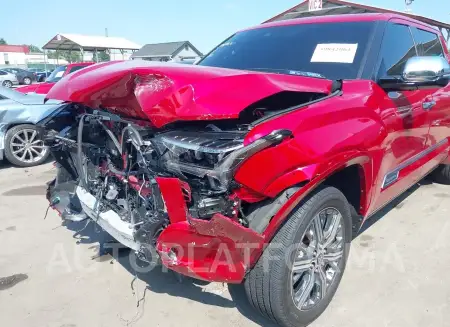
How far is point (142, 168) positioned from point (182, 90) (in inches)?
21.6

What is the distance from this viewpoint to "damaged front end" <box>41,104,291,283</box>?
1.87 metres

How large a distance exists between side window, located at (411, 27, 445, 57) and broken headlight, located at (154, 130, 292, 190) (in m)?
2.43

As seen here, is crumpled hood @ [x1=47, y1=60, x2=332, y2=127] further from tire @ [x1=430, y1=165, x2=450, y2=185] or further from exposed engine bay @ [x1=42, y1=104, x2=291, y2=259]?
tire @ [x1=430, y1=165, x2=450, y2=185]

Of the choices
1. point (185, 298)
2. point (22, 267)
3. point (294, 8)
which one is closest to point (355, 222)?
point (185, 298)

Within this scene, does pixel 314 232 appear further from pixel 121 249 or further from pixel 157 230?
pixel 121 249

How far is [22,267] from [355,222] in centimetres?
256

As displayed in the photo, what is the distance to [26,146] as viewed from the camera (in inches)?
239

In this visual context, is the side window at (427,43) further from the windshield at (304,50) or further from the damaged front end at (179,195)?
the damaged front end at (179,195)

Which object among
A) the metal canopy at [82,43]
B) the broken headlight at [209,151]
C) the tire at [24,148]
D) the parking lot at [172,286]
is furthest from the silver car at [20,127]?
the metal canopy at [82,43]

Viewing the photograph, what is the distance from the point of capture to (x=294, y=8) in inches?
547

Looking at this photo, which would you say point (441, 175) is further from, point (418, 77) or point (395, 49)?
point (418, 77)

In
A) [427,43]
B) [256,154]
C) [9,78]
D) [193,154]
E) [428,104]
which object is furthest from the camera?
[9,78]

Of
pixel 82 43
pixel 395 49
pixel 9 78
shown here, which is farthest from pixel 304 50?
pixel 9 78

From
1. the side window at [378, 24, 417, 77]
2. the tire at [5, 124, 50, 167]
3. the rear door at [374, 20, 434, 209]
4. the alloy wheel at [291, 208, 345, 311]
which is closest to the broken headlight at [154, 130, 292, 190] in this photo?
the alloy wheel at [291, 208, 345, 311]
